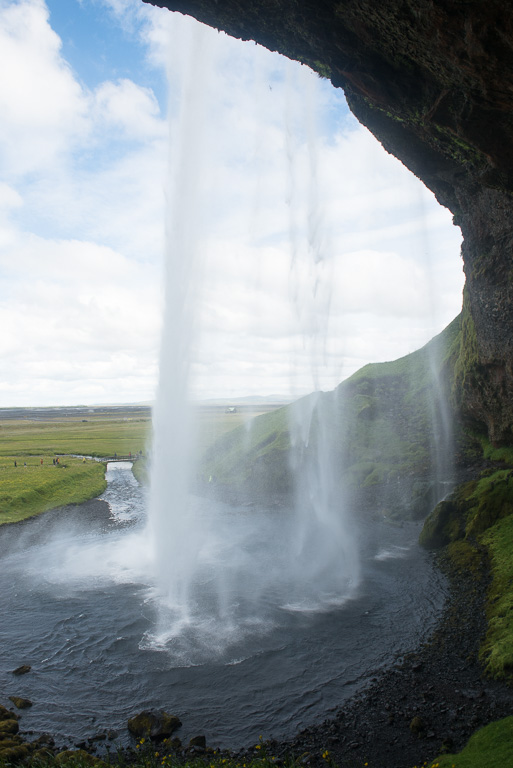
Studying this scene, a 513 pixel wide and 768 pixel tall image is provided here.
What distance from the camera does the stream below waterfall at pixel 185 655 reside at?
16.2m

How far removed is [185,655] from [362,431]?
40403 millimetres

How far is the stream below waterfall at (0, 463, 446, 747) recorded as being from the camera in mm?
16172

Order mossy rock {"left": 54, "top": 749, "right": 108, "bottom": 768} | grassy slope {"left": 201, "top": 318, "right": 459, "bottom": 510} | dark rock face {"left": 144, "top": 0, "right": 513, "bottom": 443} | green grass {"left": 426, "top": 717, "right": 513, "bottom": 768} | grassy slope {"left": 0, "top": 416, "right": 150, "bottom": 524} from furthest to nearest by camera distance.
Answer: grassy slope {"left": 201, "top": 318, "right": 459, "bottom": 510} < grassy slope {"left": 0, "top": 416, "right": 150, "bottom": 524} < mossy rock {"left": 54, "top": 749, "right": 108, "bottom": 768} < dark rock face {"left": 144, "top": 0, "right": 513, "bottom": 443} < green grass {"left": 426, "top": 717, "right": 513, "bottom": 768}

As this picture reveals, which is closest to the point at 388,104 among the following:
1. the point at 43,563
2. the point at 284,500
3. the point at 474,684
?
the point at 474,684

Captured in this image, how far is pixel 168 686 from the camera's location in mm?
17766

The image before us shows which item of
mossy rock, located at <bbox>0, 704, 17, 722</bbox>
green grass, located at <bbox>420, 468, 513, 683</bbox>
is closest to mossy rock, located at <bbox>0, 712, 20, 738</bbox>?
mossy rock, located at <bbox>0, 704, 17, 722</bbox>

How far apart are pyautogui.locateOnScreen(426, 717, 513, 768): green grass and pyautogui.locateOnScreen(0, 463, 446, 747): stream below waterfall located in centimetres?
488

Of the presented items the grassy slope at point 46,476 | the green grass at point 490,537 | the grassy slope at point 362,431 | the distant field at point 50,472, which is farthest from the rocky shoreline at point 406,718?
the grassy slope at point 46,476

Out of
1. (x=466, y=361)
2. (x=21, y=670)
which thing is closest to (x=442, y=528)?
(x=466, y=361)

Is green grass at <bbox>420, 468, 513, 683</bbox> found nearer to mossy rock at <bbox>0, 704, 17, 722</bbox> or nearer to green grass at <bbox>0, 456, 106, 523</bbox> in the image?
mossy rock at <bbox>0, 704, 17, 722</bbox>

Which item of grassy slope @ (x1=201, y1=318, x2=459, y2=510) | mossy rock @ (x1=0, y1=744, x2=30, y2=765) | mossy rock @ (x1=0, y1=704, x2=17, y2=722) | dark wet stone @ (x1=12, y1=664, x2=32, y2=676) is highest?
grassy slope @ (x1=201, y1=318, x2=459, y2=510)

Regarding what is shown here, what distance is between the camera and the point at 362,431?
56094 millimetres

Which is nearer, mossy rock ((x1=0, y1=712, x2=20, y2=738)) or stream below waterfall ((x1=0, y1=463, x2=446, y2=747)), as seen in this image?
mossy rock ((x1=0, y1=712, x2=20, y2=738))

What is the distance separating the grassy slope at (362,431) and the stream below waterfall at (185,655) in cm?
1829
